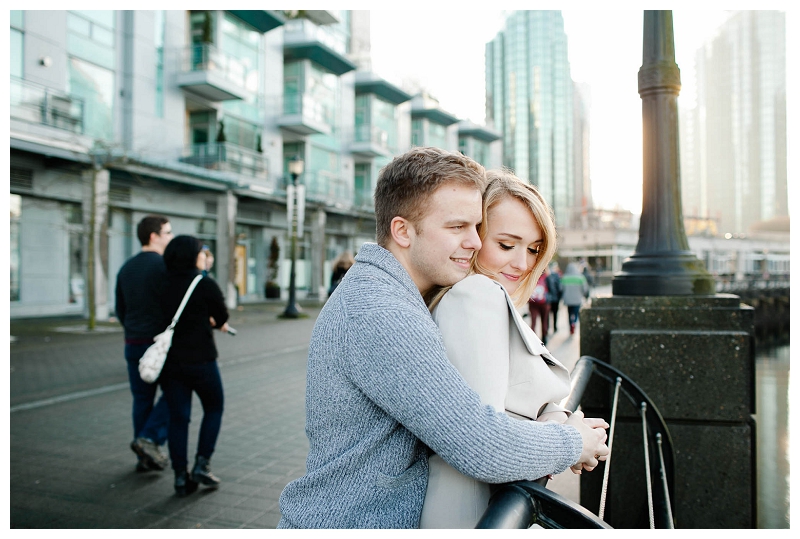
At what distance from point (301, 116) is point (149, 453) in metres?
25.0

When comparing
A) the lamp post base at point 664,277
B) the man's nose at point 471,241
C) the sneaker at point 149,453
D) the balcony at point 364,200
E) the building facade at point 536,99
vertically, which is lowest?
the sneaker at point 149,453

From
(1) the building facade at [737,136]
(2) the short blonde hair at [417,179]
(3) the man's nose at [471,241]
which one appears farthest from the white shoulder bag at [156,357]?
(1) the building facade at [737,136]

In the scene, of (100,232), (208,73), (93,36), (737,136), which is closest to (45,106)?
(93,36)

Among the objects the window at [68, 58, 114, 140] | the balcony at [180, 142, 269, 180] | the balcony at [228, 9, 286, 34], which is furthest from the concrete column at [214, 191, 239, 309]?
the balcony at [228, 9, 286, 34]

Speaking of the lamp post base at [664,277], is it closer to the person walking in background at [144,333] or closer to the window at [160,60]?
the person walking in background at [144,333]

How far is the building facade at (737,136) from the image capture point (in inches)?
749

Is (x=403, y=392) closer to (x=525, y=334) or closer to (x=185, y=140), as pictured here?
(x=525, y=334)

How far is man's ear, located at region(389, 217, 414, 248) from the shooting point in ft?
5.27

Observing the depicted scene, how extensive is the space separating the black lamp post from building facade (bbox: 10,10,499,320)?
15101mm

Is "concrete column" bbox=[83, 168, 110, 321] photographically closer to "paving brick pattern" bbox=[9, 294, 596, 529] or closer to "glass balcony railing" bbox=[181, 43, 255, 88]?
"paving brick pattern" bbox=[9, 294, 596, 529]

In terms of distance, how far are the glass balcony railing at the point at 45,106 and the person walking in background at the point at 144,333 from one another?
542 inches

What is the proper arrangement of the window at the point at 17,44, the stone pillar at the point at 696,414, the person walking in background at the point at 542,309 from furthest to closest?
1. the window at the point at 17,44
2. the person walking in background at the point at 542,309
3. the stone pillar at the point at 696,414

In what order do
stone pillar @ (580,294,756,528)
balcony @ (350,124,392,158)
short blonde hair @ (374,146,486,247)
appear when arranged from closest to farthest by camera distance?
short blonde hair @ (374,146,486,247), stone pillar @ (580,294,756,528), balcony @ (350,124,392,158)

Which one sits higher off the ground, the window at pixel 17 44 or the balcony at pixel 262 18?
the balcony at pixel 262 18
